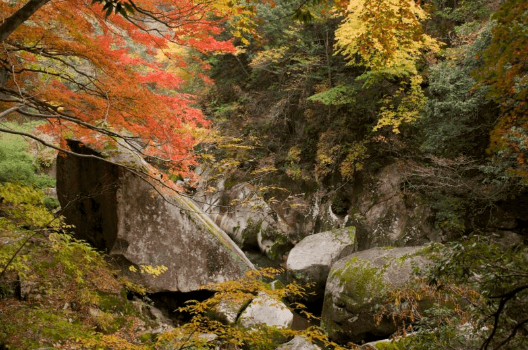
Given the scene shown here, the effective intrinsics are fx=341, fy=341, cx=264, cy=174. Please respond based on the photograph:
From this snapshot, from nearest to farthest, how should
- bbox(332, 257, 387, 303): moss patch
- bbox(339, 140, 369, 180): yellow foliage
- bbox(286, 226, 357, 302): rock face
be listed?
bbox(332, 257, 387, 303): moss patch
bbox(286, 226, 357, 302): rock face
bbox(339, 140, 369, 180): yellow foliage

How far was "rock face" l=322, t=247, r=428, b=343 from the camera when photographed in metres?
6.66

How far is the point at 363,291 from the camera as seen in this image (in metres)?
6.91

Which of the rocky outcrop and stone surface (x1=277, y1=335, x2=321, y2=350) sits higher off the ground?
the rocky outcrop

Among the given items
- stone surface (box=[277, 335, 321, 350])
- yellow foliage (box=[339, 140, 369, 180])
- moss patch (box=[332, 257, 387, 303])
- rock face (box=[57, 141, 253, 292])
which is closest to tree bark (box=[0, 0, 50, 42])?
rock face (box=[57, 141, 253, 292])

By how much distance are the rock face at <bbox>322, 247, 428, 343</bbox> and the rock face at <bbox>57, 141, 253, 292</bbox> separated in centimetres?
222

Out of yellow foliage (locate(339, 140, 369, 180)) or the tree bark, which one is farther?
yellow foliage (locate(339, 140, 369, 180))

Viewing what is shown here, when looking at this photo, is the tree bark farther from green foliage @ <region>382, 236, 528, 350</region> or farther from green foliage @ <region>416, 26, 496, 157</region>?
green foliage @ <region>416, 26, 496, 157</region>

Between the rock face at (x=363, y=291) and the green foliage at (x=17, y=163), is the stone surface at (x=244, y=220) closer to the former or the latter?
the rock face at (x=363, y=291)

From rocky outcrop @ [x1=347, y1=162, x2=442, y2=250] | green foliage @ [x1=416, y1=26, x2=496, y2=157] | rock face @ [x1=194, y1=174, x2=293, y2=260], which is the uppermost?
green foliage @ [x1=416, y1=26, x2=496, y2=157]

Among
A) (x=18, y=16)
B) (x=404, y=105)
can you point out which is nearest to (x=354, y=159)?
(x=404, y=105)

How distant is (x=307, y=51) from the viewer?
12344 millimetres

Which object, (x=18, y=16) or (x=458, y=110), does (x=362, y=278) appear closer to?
(x=458, y=110)

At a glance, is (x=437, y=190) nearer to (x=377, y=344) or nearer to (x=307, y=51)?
(x=377, y=344)

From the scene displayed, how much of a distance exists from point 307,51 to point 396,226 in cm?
682
